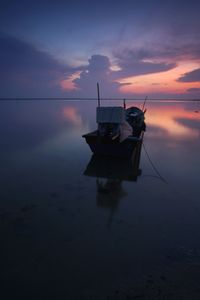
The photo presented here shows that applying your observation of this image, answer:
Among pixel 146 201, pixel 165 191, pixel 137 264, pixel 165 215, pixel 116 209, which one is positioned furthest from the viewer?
pixel 165 191

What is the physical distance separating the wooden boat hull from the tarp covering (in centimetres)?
148

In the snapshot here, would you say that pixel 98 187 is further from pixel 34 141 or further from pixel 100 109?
pixel 34 141

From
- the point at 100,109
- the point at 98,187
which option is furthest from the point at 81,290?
the point at 100,109

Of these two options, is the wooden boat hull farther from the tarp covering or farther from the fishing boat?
the tarp covering

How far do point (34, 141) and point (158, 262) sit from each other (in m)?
18.5

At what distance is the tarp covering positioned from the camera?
50.6 ft

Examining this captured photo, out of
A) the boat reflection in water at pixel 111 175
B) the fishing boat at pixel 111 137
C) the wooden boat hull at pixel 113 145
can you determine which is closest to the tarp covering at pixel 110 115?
the fishing boat at pixel 111 137

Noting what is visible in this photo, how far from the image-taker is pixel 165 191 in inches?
415

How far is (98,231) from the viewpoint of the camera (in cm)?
A: 711

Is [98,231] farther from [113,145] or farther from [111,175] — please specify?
[113,145]

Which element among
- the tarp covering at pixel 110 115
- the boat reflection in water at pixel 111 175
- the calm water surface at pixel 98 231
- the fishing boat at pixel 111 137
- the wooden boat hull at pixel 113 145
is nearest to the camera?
the calm water surface at pixel 98 231

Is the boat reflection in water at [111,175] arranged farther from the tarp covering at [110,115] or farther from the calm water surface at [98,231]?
the tarp covering at [110,115]

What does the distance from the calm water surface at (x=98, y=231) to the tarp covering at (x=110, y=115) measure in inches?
150

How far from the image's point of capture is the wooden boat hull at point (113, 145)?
49.5ft
